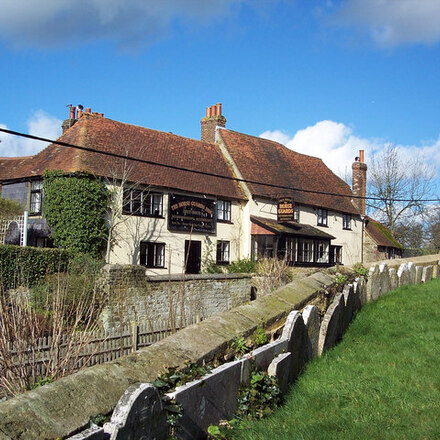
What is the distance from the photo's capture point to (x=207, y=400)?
425cm

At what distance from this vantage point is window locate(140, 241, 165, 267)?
76.4 ft

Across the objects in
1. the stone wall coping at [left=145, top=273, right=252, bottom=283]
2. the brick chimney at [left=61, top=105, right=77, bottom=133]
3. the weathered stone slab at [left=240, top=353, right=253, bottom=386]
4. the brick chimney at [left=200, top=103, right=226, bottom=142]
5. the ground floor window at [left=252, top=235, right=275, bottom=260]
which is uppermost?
the brick chimney at [left=200, top=103, right=226, bottom=142]

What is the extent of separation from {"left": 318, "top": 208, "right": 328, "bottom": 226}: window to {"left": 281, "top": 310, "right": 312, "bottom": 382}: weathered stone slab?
26942mm

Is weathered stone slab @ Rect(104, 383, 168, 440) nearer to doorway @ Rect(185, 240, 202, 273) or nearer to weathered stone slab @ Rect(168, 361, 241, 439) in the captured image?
weathered stone slab @ Rect(168, 361, 241, 439)

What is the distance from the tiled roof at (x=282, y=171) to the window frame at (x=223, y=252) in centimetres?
323

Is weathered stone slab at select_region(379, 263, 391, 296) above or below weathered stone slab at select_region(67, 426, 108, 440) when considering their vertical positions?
above

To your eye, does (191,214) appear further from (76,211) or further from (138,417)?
(138,417)

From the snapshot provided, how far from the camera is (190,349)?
4.68 meters

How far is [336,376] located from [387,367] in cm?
83

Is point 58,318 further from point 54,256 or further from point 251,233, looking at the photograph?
point 251,233

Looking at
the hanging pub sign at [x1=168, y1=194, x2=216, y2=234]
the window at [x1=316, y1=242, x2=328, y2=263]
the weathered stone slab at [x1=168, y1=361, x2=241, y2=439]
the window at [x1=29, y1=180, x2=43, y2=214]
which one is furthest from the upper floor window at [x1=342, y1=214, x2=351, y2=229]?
the weathered stone slab at [x1=168, y1=361, x2=241, y2=439]

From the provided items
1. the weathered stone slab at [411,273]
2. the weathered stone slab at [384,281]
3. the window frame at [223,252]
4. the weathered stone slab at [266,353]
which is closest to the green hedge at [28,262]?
the window frame at [223,252]

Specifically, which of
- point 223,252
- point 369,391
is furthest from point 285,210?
point 369,391

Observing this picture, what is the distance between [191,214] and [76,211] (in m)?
6.05
